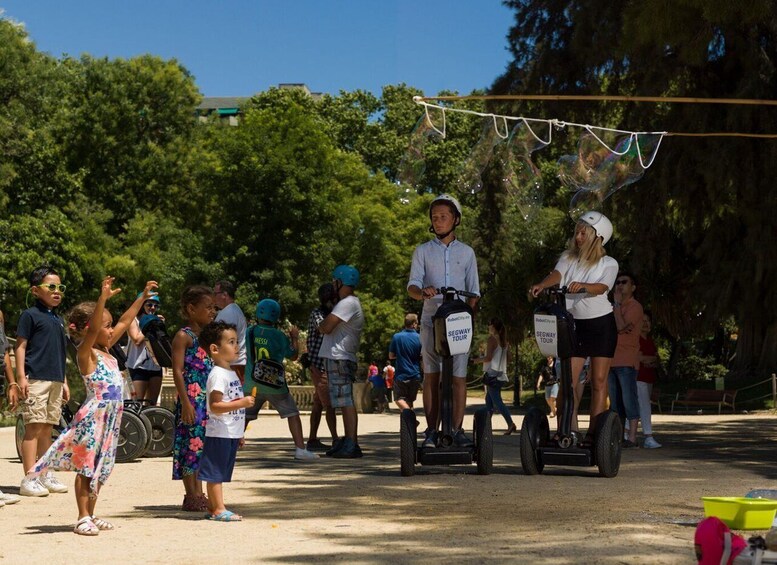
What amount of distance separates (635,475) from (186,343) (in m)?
4.14

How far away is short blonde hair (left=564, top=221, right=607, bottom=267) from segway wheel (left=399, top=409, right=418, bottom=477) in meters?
1.90

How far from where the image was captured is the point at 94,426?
7.69 meters

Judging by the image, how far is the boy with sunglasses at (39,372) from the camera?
10.0 meters

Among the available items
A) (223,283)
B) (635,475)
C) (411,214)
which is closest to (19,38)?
(411,214)

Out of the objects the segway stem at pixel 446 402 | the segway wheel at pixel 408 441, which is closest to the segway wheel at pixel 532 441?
the segway stem at pixel 446 402

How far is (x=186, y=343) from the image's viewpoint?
8.67 m

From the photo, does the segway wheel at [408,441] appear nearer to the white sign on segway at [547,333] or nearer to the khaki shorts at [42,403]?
the white sign on segway at [547,333]

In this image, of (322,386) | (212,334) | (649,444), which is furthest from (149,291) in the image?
(649,444)

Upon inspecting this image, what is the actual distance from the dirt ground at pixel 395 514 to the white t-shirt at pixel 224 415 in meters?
0.55

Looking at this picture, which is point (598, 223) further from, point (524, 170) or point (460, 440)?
point (524, 170)

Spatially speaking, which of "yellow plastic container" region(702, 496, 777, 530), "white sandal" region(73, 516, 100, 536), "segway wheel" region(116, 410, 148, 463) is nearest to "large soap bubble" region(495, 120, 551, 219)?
"segway wheel" region(116, 410, 148, 463)

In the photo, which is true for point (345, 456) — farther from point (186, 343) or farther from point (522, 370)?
point (522, 370)

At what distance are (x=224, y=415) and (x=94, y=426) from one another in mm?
800

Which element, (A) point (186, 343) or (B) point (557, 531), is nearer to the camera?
(B) point (557, 531)
